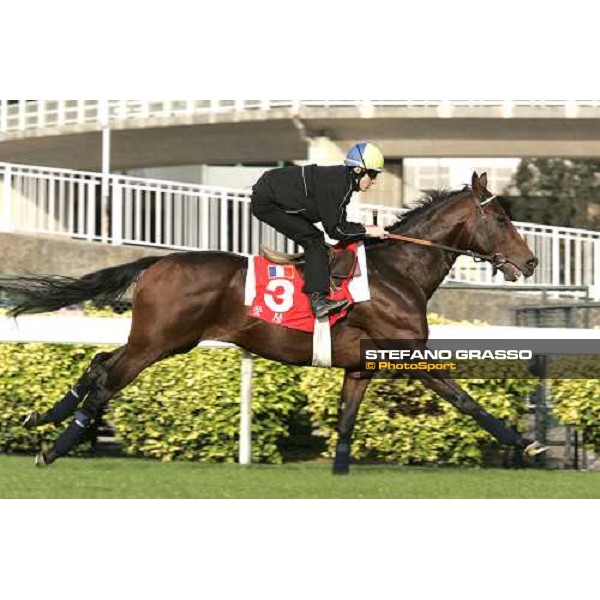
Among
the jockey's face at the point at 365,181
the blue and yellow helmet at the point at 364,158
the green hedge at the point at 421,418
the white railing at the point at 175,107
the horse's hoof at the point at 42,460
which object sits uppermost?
the white railing at the point at 175,107

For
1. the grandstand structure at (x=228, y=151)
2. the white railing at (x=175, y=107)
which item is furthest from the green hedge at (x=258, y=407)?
the white railing at (x=175, y=107)

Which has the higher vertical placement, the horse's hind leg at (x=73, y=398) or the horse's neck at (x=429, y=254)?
the horse's neck at (x=429, y=254)

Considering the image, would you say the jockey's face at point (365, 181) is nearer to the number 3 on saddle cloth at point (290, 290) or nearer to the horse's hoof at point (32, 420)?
the number 3 on saddle cloth at point (290, 290)

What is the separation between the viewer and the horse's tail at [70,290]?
8.49 meters

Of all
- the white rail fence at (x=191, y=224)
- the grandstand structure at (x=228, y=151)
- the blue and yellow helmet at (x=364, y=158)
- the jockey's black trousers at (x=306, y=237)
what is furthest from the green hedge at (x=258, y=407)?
the white rail fence at (x=191, y=224)

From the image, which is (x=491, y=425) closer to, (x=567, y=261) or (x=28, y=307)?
(x=28, y=307)

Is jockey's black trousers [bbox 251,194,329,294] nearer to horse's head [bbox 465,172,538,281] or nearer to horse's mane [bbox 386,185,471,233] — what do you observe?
horse's mane [bbox 386,185,471,233]

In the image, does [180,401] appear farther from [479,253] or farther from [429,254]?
[479,253]

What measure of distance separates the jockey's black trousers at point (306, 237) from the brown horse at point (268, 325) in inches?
12.3

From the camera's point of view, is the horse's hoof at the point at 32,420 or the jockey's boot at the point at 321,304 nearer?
the jockey's boot at the point at 321,304

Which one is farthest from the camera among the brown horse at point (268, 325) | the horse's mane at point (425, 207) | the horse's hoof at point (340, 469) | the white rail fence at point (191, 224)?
the white rail fence at point (191, 224)

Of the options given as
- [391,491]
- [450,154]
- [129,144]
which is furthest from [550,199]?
[391,491]

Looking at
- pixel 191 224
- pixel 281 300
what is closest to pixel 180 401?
pixel 281 300

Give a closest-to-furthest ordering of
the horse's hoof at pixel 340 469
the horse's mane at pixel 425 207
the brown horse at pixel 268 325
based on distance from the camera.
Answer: the brown horse at pixel 268 325
the horse's hoof at pixel 340 469
the horse's mane at pixel 425 207
